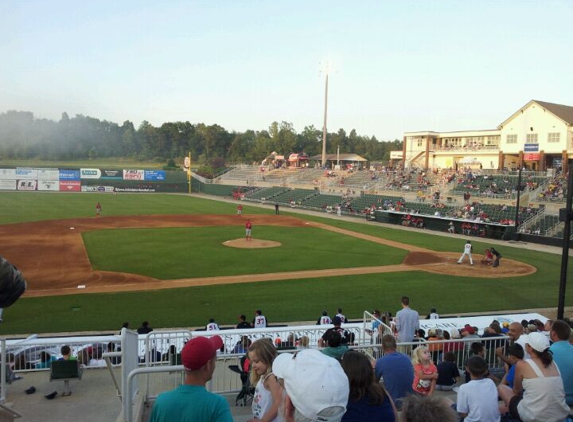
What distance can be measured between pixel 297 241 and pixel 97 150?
46823mm

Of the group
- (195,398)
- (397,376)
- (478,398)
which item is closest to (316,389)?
(195,398)

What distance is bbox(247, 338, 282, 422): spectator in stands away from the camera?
3793 millimetres

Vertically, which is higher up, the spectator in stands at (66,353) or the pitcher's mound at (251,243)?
the spectator in stands at (66,353)

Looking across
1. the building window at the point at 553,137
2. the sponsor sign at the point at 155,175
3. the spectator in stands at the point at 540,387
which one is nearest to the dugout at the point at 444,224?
the building window at the point at 553,137

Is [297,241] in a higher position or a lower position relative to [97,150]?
lower

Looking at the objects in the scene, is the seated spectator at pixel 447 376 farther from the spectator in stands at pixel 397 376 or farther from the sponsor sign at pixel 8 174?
the sponsor sign at pixel 8 174

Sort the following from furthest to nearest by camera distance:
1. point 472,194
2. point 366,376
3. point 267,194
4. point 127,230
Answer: point 267,194 < point 472,194 < point 127,230 < point 366,376

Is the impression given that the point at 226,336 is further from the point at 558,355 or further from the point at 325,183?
the point at 325,183

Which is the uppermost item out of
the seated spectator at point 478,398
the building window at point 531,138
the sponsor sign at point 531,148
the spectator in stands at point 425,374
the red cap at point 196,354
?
the building window at point 531,138

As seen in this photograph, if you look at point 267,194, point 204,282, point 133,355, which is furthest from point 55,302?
point 267,194

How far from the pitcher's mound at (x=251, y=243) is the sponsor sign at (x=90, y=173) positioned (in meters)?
46.3

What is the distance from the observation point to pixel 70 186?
67875 millimetres

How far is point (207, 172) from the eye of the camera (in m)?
86.5

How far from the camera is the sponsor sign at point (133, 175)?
71.4m
